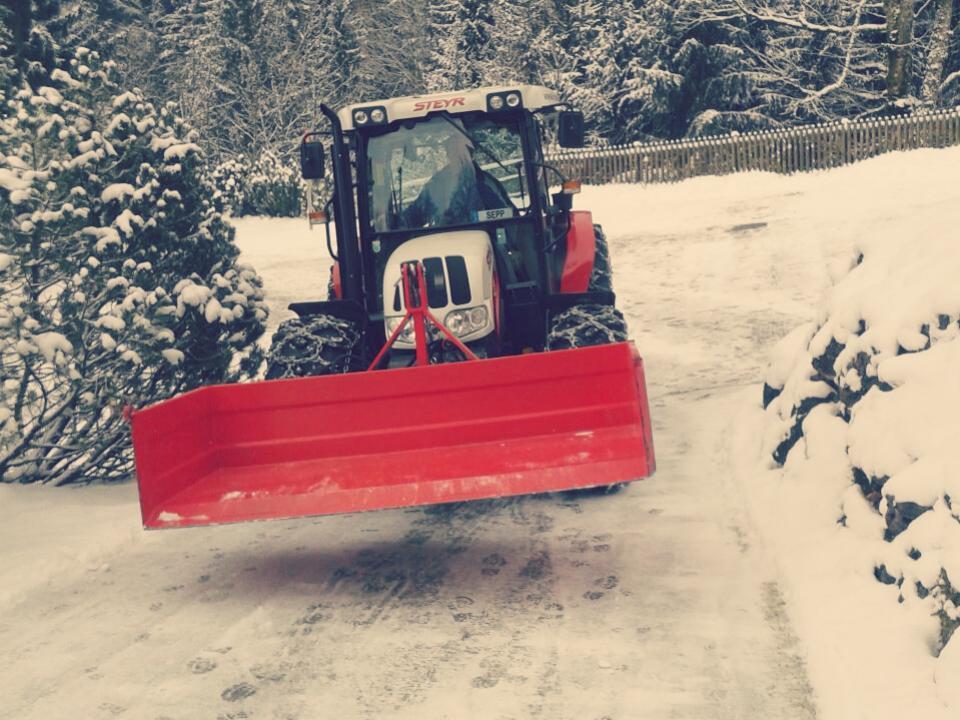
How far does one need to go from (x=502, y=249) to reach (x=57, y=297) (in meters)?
2.83

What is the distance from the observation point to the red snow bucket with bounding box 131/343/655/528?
5.56 metres

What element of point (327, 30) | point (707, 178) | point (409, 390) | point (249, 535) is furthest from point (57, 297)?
point (327, 30)

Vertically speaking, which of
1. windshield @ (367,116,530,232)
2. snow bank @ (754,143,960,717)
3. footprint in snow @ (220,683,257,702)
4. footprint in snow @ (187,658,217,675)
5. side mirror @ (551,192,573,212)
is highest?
windshield @ (367,116,530,232)

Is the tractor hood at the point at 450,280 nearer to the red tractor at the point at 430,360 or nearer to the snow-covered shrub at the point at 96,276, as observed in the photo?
the red tractor at the point at 430,360

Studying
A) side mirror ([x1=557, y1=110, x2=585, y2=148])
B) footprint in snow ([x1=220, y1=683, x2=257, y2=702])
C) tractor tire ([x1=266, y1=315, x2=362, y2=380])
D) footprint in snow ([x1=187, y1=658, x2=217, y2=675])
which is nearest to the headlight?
tractor tire ([x1=266, y1=315, x2=362, y2=380])

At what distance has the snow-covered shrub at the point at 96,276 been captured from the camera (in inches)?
272

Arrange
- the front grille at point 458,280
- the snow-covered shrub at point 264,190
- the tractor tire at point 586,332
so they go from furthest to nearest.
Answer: the snow-covered shrub at point 264,190 → the tractor tire at point 586,332 → the front grille at point 458,280

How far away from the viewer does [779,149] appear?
25.1 metres

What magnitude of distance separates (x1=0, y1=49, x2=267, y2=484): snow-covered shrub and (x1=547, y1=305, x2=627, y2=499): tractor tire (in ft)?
7.73

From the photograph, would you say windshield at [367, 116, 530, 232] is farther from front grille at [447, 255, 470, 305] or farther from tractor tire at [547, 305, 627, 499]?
tractor tire at [547, 305, 627, 499]

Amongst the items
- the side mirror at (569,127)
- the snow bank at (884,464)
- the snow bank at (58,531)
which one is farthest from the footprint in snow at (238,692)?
the side mirror at (569,127)

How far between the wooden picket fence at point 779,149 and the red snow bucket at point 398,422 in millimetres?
20666

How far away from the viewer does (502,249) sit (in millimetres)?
7375

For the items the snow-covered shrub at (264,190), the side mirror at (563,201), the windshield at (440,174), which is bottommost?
the snow-covered shrub at (264,190)
